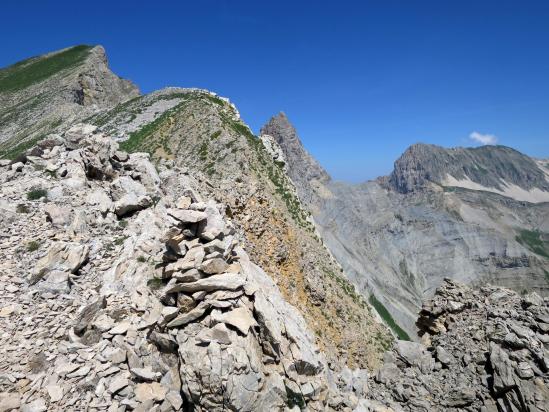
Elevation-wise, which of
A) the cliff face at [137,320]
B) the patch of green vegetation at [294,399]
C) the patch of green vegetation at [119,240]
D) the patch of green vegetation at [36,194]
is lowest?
the patch of green vegetation at [294,399]

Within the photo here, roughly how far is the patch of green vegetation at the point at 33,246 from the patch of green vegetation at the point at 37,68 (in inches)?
3609

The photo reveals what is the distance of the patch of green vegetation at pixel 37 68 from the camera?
8796 cm

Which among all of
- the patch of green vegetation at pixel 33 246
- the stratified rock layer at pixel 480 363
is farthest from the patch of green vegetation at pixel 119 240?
the stratified rock layer at pixel 480 363

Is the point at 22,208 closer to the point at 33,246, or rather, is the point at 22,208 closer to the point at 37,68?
the point at 33,246

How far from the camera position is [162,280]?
14969 mm

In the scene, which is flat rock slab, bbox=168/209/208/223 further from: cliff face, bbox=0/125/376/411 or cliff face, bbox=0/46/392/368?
cliff face, bbox=0/46/392/368

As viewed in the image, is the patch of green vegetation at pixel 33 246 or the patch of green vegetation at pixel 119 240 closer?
the patch of green vegetation at pixel 33 246

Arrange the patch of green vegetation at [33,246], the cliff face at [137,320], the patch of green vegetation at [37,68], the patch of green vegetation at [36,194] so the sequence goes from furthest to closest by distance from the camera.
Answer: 1. the patch of green vegetation at [37,68]
2. the patch of green vegetation at [36,194]
3. the patch of green vegetation at [33,246]
4. the cliff face at [137,320]

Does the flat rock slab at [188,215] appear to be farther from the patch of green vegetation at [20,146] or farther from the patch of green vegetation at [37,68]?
the patch of green vegetation at [37,68]

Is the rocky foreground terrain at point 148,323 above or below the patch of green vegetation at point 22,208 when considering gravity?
below

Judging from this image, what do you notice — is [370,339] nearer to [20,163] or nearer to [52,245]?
[52,245]

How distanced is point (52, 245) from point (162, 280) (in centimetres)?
570

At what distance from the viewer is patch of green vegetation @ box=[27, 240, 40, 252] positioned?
1547cm

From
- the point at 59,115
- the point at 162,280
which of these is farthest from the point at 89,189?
the point at 59,115
